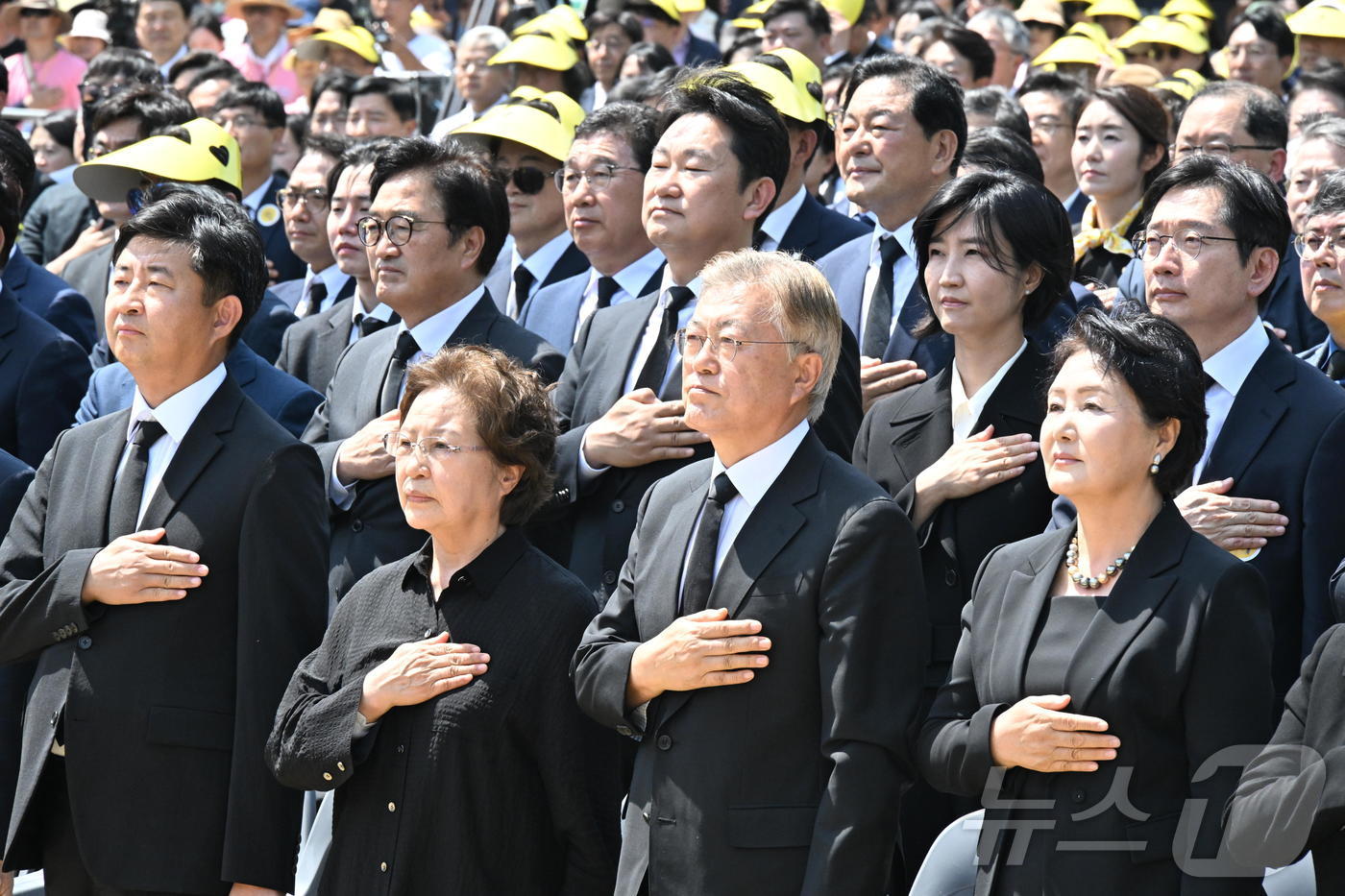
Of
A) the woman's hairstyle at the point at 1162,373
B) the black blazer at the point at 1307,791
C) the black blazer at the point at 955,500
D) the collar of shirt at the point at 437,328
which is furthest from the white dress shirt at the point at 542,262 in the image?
the black blazer at the point at 1307,791

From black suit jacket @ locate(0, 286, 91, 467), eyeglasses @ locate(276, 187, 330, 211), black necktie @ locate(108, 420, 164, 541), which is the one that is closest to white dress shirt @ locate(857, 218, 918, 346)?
black necktie @ locate(108, 420, 164, 541)

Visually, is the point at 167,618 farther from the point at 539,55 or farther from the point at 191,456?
the point at 539,55

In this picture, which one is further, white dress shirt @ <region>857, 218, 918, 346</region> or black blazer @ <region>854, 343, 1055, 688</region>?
white dress shirt @ <region>857, 218, 918, 346</region>

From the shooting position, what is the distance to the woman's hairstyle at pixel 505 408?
150 inches

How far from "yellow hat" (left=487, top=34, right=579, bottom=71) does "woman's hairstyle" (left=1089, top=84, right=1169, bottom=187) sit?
328 centimetres

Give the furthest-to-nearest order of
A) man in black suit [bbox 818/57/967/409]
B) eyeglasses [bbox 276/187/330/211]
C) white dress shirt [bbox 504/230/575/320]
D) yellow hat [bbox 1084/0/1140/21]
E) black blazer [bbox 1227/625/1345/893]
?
1. yellow hat [bbox 1084/0/1140/21]
2. eyeglasses [bbox 276/187/330/211]
3. white dress shirt [bbox 504/230/575/320]
4. man in black suit [bbox 818/57/967/409]
5. black blazer [bbox 1227/625/1345/893]

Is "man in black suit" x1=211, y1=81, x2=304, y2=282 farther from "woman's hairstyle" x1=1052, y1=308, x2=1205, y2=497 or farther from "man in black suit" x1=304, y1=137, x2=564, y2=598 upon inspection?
"woman's hairstyle" x1=1052, y1=308, x2=1205, y2=497

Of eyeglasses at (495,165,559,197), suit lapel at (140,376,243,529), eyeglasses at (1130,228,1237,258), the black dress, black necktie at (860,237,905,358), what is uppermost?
eyeglasses at (495,165,559,197)


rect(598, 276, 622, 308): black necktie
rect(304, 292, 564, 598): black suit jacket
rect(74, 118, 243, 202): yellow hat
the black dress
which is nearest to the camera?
the black dress

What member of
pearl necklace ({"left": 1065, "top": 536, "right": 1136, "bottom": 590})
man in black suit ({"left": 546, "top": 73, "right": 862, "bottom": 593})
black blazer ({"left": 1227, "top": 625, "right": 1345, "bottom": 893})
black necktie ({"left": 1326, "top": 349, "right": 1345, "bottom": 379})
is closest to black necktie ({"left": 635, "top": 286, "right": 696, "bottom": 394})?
man in black suit ({"left": 546, "top": 73, "right": 862, "bottom": 593})

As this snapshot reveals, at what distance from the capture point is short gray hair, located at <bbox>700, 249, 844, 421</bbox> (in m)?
3.59

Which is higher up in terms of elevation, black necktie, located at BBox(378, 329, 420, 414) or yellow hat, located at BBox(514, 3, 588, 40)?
yellow hat, located at BBox(514, 3, 588, 40)

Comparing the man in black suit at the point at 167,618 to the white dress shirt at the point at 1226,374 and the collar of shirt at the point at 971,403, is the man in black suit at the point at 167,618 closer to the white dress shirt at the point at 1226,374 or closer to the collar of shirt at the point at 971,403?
the collar of shirt at the point at 971,403

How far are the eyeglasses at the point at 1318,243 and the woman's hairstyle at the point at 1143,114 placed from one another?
2165mm
